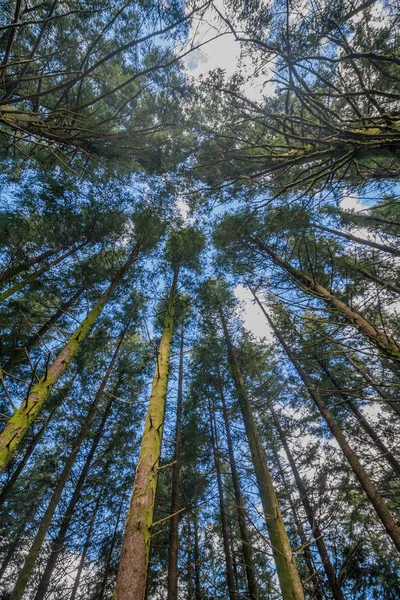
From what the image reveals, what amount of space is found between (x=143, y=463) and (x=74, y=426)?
695 cm

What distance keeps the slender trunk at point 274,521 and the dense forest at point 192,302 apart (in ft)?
0.12

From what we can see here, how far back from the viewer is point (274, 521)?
13.4 feet

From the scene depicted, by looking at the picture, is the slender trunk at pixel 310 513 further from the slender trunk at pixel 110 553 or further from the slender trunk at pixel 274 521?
the slender trunk at pixel 110 553

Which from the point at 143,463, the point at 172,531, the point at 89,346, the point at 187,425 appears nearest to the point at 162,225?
the point at 89,346

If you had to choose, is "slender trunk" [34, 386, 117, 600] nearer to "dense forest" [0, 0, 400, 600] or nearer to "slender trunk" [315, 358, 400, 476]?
"dense forest" [0, 0, 400, 600]

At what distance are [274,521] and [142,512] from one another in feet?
8.73

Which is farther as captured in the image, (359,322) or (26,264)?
(26,264)

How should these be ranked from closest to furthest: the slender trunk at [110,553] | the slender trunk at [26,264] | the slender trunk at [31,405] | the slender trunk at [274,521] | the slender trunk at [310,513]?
the slender trunk at [274,521]
the slender trunk at [31,405]
the slender trunk at [310,513]
the slender trunk at [26,264]
the slender trunk at [110,553]

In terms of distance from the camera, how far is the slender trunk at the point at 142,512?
7.29ft

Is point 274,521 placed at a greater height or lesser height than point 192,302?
lesser

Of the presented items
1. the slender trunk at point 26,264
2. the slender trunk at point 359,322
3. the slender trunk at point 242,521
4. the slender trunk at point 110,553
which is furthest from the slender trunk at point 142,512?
the slender trunk at point 110,553

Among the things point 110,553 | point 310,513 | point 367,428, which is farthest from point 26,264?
point 367,428

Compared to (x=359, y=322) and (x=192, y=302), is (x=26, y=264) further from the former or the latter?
(x=359, y=322)

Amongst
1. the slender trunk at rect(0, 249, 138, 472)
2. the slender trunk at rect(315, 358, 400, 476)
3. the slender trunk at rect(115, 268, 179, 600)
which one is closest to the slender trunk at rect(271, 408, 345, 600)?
the slender trunk at rect(315, 358, 400, 476)
